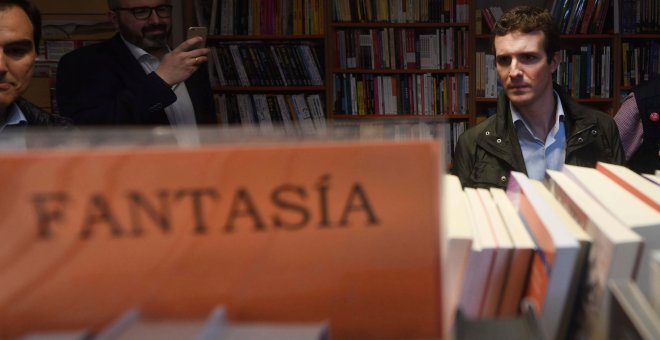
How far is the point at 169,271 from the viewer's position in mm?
442

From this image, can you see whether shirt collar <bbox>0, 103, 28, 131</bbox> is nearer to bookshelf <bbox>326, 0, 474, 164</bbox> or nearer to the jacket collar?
the jacket collar

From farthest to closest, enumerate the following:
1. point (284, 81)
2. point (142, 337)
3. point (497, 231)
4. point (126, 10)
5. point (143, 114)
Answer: point (284, 81) < point (126, 10) < point (143, 114) < point (497, 231) < point (142, 337)

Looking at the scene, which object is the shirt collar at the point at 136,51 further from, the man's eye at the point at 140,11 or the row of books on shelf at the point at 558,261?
the row of books on shelf at the point at 558,261

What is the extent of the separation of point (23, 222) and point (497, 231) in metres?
0.42

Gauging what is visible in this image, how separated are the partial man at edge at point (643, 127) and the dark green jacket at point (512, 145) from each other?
333 mm

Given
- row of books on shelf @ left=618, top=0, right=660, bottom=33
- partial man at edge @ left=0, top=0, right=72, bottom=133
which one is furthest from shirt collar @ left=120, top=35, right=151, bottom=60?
row of books on shelf @ left=618, top=0, right=660, bottom=33

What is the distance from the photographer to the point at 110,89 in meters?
2.19

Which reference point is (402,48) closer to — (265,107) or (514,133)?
(265,107)

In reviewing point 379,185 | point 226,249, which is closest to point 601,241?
point 379,185

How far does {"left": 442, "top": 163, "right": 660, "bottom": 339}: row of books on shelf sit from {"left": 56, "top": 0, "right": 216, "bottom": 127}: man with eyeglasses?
1660 millimetres

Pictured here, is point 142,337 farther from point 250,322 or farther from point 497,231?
point 497,231

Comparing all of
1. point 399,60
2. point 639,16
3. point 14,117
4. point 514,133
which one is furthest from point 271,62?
point 14,117

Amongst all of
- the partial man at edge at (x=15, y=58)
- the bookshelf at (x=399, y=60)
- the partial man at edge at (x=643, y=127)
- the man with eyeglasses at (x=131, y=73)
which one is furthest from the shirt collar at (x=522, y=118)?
the bookshelf at (x=399, y=60)

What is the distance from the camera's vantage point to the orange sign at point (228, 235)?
43 cm
